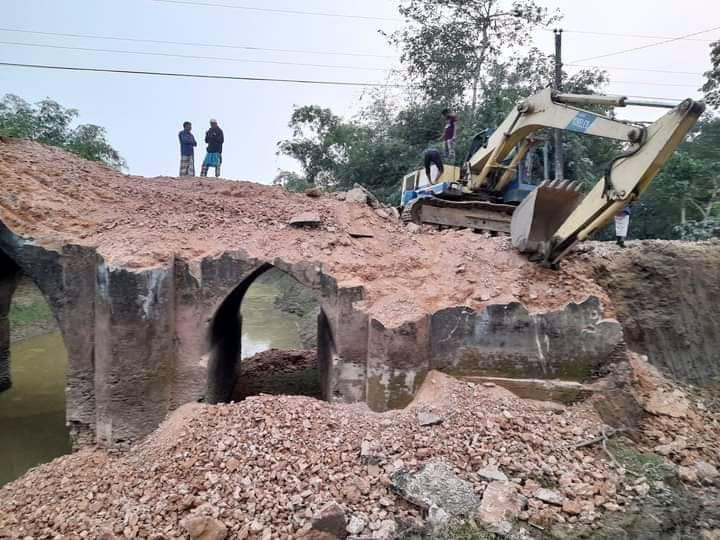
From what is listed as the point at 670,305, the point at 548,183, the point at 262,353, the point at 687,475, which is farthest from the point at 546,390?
the point at 262,353

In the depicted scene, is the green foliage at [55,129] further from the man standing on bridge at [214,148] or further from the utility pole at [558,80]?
the utility pole at [558,80]

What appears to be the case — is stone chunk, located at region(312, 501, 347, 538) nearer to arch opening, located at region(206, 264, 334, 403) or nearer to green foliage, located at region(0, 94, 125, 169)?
arch opening, located at region(206, 264, 334, 403)

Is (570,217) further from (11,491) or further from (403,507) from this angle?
(11,491)

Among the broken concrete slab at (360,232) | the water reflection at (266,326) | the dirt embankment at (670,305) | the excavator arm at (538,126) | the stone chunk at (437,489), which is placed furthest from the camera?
the water reflection at (266,326)

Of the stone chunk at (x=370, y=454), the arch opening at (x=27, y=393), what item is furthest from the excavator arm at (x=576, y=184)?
the arch opening at (x=27, y=393)

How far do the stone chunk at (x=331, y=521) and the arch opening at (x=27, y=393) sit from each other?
16.1ft

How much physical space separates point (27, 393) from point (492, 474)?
9.23 meters

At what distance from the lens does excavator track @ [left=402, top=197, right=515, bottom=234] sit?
8.84m

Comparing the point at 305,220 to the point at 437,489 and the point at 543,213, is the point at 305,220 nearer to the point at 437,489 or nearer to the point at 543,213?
the point at 543,213

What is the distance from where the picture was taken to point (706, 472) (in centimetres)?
539

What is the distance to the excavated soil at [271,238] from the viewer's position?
6.12 meters

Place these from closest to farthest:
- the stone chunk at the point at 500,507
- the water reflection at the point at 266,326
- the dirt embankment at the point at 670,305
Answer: the stone chunk at the point at 500,507, the dirt embankment at the point at 670,305, the water reflection at the point at 266,326

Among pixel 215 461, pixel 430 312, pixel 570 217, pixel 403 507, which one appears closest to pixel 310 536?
pixel 403 507

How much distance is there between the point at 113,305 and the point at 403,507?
4.17 meters
